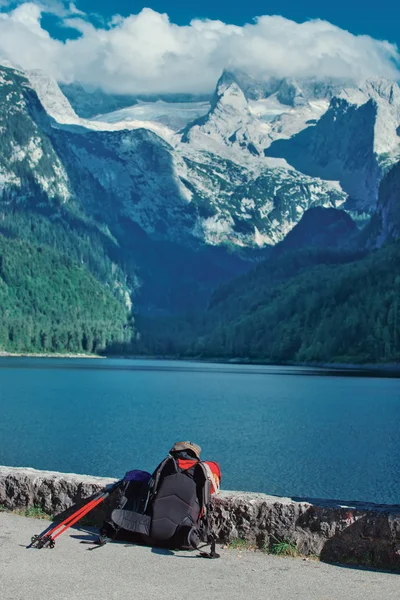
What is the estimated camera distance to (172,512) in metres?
18.2

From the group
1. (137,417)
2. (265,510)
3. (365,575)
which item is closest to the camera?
(365,575)

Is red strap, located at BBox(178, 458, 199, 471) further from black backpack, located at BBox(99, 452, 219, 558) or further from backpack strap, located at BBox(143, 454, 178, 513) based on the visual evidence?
backpack strap, located at BBox(143, 454, 178, 513)

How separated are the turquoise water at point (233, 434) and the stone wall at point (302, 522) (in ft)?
94.7

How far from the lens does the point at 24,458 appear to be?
59.3m

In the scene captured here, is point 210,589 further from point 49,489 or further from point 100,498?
point 49,489

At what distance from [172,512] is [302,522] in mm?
2827

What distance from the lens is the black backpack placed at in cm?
1803

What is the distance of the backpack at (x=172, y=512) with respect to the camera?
59.2ft

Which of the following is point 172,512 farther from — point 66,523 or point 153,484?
point 66,523

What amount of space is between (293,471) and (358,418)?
141 feet

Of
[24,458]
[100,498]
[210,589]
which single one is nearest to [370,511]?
[210,589]

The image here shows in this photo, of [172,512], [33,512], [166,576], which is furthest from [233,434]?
[166,576]

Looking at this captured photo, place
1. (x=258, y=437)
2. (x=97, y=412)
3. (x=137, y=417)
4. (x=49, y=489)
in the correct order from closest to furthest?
(x=49, y=489) < (x=258, y=437) < (x=137, y=417) < (x=97, y=412)

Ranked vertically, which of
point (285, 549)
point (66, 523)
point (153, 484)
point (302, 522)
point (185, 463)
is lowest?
point (285, 549)
